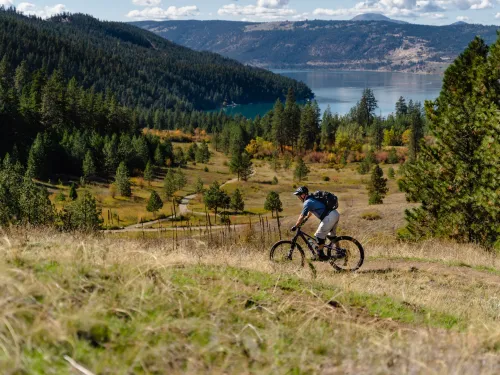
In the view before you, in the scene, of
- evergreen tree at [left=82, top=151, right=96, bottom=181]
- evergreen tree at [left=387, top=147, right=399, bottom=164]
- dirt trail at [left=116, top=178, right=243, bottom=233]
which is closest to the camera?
dirt trail at [left=116, top=178, right=243, bottom=233]

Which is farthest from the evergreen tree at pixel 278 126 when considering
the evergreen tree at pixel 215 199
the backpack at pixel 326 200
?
the backpack at pixel 326 200

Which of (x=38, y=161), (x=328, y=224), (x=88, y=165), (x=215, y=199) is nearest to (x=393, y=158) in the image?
(x=215, y=199)

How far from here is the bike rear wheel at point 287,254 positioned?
42.3ft

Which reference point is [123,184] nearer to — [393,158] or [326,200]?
[326,200]

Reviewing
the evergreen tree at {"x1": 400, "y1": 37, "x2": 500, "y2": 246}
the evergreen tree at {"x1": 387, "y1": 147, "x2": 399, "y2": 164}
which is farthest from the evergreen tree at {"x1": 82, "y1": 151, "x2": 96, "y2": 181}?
the evergreen tree at {"x1": 387, "y1": 147, "x2": 399, "y2": 164}

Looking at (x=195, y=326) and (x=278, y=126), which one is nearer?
(x=195, y=326)

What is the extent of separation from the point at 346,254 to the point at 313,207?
175 cm

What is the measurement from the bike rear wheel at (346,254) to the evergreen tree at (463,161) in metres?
11.0

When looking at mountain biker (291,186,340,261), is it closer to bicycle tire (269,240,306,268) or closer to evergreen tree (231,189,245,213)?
bicycle tire (269,240,306,268)

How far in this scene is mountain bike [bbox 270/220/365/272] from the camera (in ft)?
43.0

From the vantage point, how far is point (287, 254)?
13.4 metres

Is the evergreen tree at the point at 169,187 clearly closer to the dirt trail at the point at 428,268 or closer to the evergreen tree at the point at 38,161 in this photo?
the evergreen tree at the point at 38,161

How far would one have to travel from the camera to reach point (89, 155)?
3558 inches

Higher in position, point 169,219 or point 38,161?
point 38,161
